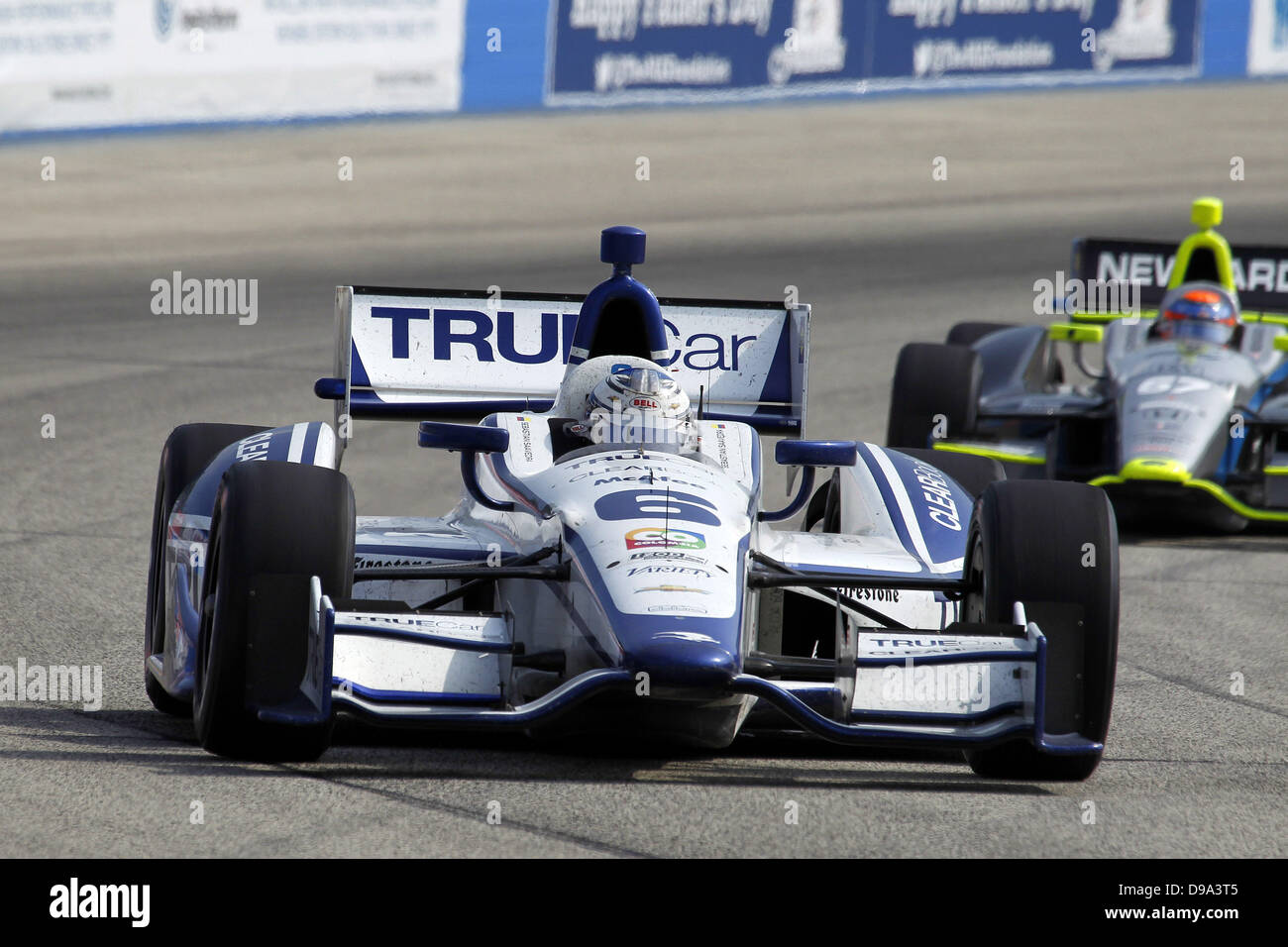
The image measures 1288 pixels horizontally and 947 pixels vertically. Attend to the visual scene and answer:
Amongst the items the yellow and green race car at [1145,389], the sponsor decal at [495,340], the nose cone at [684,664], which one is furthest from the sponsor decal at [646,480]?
the yellow and green race car at [1145,389]

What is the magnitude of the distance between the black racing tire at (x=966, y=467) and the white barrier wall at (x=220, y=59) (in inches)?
648

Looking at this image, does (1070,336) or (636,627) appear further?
(1070,336)

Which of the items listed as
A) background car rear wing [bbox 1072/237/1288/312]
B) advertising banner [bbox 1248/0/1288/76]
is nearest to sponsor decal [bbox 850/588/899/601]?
background car rear wing [bbox 1072/237/1288/312]

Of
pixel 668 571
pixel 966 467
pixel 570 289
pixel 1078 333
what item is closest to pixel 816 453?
pixel 668 571

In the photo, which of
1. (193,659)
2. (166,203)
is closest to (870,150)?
(166,203)

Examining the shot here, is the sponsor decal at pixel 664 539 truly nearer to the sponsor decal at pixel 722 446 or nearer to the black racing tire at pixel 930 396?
the sponsor decal at pixel 722 446

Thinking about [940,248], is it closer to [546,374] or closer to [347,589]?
[546,374]

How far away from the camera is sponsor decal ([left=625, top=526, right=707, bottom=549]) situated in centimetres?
623

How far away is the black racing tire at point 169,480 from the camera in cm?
733

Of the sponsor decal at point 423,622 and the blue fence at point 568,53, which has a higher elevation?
the blue fence at point 568,53

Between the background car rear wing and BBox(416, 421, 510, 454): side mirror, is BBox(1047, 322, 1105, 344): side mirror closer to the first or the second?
the background car rear wing

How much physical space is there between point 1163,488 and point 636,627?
5983mm

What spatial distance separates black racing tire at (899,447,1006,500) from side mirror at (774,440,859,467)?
164 cm

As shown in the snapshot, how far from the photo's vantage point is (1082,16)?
31.5m
